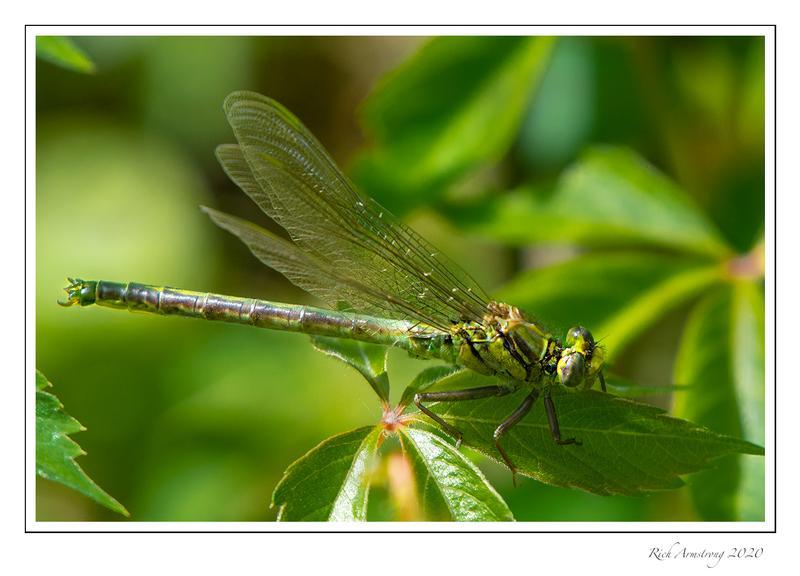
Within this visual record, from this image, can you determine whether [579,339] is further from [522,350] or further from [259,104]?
[259,104]

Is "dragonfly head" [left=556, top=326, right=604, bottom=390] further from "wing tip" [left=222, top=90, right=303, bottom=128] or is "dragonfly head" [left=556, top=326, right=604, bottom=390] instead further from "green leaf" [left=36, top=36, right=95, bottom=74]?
"green leaf" [left=36, top=36, right=95, bottom=74]

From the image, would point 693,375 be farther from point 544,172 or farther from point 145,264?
point 145,264

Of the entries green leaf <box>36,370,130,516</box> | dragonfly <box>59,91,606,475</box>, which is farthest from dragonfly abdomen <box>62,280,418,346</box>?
green leaf <box>36,370,130,516</box>

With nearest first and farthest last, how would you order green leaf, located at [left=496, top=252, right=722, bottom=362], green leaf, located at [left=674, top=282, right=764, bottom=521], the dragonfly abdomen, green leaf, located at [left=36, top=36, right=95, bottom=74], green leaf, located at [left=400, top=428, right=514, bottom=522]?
green leaf, located at [left=400, top=428, right=514, bottom=522] → green leaf, located at [left=36, top=36, right=95, bottom=74] → the dragonfly abdomen → green leaf, located at [left=674, top=282, right=764, bottom=521] → green leaf, located at [left=496, top=252, right=722, bottom=362]
